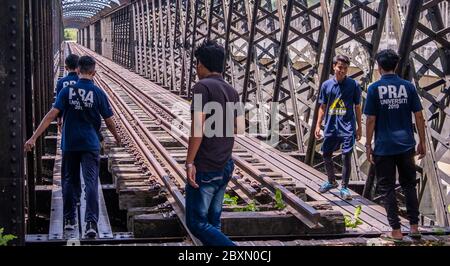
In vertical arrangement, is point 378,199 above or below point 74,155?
below

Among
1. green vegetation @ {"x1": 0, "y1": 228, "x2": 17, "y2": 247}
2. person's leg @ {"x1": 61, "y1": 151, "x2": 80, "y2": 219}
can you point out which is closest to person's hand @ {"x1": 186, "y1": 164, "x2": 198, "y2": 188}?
green vegetation @ {"x1": 0, "y1": 228, "x2": 17, "y2": 247}

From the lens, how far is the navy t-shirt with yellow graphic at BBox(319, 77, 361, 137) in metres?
9.04

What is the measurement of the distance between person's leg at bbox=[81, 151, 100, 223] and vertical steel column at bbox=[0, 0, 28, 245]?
1.03 meters

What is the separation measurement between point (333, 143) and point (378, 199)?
0.99 meters

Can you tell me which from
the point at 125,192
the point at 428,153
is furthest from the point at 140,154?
the point at 428,153

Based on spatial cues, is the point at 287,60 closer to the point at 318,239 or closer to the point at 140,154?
the point at 140,154

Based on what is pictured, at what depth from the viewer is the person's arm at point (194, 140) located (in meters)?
5.48

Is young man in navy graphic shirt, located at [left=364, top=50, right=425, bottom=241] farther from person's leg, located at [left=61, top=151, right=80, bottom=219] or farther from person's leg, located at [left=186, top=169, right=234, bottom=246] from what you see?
person's leg, located at [left=61, top=151, right=80, bottom=219]

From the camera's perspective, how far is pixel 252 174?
9844 millimetres

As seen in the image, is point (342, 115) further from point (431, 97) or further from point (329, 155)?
point (431, 97)

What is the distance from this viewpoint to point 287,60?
1380 cm

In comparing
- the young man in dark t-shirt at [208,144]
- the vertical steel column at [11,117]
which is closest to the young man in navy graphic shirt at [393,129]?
the young man in dark t-shirt at [208,144]

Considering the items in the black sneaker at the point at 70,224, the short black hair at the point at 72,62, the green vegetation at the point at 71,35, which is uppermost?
the short black hair at the point at 72,62

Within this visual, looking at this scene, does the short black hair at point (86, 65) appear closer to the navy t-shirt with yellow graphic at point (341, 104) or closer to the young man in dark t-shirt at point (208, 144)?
the young man in dark t-shirt at point (208, 144)
